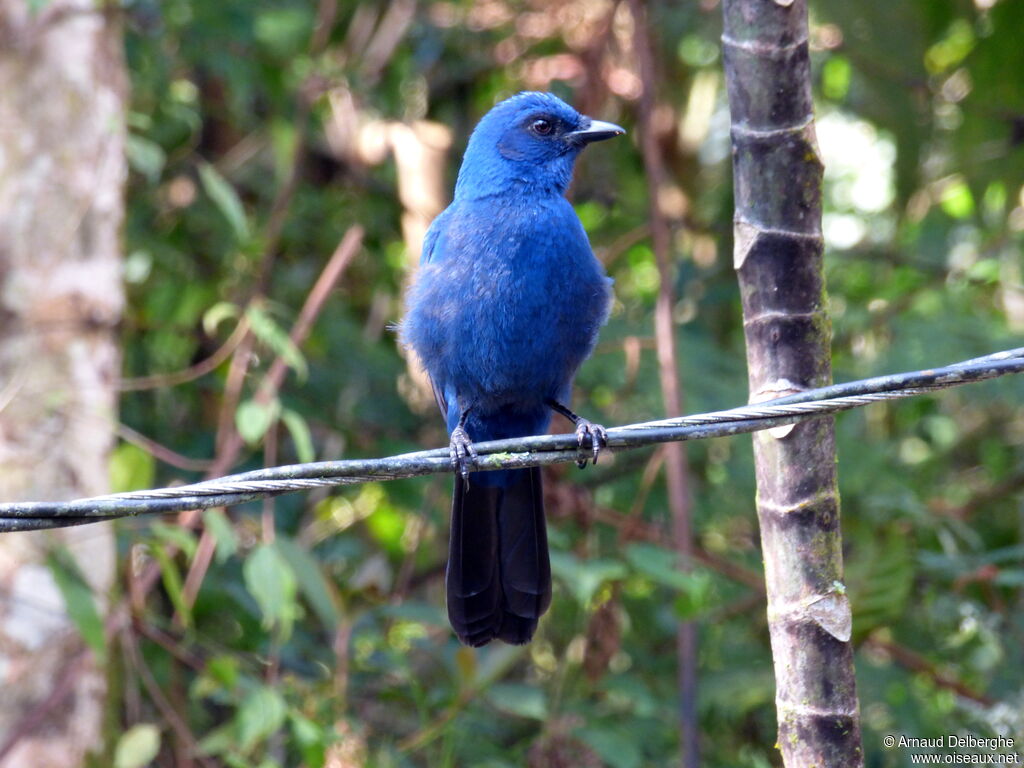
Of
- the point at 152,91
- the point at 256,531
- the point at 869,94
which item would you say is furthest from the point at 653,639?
the point at 152,91

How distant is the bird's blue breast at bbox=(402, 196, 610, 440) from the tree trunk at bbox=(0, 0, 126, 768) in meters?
1.15

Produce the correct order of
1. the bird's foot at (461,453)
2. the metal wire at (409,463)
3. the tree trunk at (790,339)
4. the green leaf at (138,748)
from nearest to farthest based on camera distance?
1. the metal wire at (409,463)
2. the tree trunk at (790,339)
3. the bird's foot at (461,453)
4. the green leaf at (138,748)

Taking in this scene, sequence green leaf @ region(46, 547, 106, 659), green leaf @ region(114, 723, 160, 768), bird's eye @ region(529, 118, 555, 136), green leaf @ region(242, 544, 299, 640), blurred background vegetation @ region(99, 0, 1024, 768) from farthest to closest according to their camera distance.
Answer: blurred background vegetation @ region(99, 0, 1024, 768) < bird's eye @ region(529, 118, 555, 136) < green leaf @ region(114, 723, 160, 768) < green leaf @ region(242, 544, 299, 640) < green leaf @ region(46, 547, 106, 659)

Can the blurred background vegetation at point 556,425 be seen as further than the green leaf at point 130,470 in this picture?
Yes

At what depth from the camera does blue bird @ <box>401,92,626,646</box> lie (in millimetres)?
3514

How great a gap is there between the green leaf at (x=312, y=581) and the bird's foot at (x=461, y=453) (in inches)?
30.7

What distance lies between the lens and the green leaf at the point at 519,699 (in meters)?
3.99

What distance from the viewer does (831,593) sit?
2301 mm

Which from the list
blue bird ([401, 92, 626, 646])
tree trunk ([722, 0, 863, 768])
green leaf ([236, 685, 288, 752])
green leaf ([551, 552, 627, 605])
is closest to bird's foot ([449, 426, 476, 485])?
blue bird ([401, 92, 626, 646])

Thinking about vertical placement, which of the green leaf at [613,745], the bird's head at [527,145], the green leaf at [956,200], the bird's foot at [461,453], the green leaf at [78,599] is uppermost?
the green leaf at [956,200]

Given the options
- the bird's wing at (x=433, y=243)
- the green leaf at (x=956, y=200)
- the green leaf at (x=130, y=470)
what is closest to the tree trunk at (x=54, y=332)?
the green leaf at (x=130, y=470)

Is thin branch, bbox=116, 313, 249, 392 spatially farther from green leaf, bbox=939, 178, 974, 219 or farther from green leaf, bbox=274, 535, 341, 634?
green leaf, bbox=939, 178, 974, 219

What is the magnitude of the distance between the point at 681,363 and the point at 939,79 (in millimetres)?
2185

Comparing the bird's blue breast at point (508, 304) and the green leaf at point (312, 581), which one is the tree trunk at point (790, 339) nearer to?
the bird's blue breast at point (508, 304)
